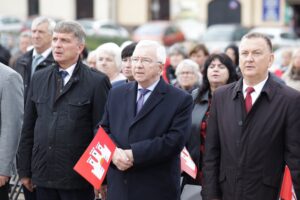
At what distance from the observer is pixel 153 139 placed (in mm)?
5828

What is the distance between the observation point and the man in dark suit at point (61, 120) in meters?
6.42

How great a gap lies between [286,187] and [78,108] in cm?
199

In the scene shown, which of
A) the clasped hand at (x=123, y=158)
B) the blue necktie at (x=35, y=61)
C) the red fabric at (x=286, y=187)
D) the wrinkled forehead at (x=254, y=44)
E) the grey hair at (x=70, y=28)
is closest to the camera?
the red fabric at (x=286, y=187)

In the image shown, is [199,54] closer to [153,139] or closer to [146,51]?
[146,51]

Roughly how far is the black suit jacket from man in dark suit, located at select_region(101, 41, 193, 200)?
0.46m

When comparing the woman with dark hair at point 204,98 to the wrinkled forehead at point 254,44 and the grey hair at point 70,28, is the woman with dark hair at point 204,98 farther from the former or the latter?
the wrinkled forehead at point 254,44

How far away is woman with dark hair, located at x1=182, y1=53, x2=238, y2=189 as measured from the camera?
7352 millimetres

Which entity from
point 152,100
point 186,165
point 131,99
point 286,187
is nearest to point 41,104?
point 131,99

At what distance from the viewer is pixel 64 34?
21.5 ft

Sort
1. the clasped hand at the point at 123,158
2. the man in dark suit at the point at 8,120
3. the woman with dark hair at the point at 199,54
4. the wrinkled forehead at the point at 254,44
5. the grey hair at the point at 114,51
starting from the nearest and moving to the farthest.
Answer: the wrinkled forehead at the point at 254,44
the clasped hand at the point at 123,158
the man in dark suit at the point at 8,120
the grey hair at the point at 114,51
the woman with dark hair at the point at 199,54

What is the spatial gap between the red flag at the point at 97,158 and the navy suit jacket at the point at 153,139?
143mm

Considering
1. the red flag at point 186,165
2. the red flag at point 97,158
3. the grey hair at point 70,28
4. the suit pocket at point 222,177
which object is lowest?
the red flag at point 186,165

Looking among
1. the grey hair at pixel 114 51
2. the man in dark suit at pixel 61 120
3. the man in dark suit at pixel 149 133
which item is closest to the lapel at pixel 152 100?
the man in dark suit at pixel 149 133

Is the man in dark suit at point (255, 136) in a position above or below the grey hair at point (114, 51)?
below
